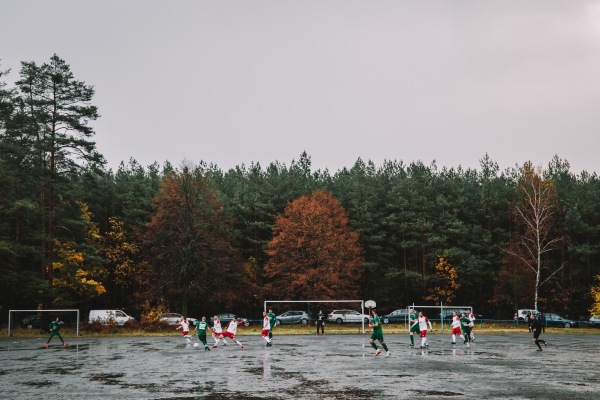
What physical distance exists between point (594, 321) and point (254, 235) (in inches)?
1545

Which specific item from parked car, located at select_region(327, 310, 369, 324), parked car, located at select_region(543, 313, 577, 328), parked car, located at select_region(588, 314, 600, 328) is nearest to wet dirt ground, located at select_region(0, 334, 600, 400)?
parked car, located at select_region(327, 310, 369, 324)

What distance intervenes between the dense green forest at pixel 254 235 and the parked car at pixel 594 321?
4745 mm

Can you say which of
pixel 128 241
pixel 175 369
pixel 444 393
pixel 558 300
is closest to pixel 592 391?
pixel 444 393

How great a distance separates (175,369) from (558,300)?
179ft

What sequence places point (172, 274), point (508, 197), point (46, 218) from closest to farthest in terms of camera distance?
point (46, 218)
point (172, 274)
point (508, 197)

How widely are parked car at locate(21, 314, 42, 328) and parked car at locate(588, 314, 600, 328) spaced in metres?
53.1

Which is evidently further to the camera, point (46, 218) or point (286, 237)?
point (286, 237)

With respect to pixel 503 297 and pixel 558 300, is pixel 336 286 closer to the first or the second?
pixel 503 297

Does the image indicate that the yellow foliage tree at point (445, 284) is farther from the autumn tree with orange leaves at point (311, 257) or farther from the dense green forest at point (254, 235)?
the autumn tree with orange leaves at point (311, 257)

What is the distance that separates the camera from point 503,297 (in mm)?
62812

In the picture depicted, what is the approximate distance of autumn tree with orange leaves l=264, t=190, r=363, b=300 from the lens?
197ft

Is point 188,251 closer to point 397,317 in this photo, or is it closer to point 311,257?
point 311,257

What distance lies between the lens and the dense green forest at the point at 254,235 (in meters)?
47.5

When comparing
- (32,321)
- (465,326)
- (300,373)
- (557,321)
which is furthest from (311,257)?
(300,373)
